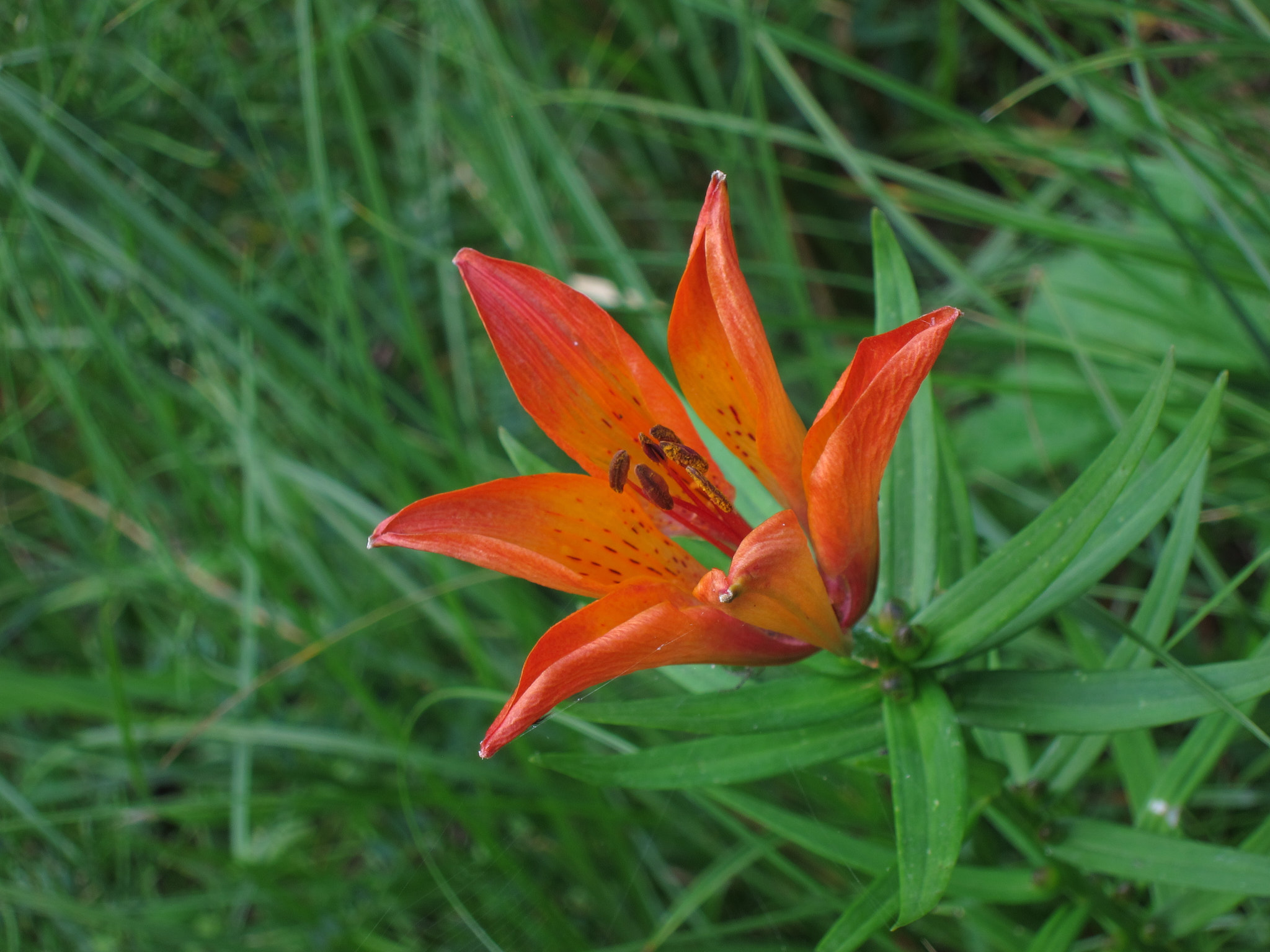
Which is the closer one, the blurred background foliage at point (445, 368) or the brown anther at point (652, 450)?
the brown anther at point (652, 450)

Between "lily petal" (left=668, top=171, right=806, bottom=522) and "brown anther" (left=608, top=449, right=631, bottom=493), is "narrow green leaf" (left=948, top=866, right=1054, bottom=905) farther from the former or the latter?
"brown anther" (left=608, top=449, right=631, bottom=493)

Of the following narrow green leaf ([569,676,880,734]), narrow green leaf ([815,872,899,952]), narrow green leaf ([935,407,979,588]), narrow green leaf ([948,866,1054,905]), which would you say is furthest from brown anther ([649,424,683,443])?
narrow green leaf ([948,866,1054,905])

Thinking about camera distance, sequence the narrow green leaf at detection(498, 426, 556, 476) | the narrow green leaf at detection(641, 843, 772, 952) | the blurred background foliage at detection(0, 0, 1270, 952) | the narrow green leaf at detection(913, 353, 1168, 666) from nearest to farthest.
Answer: the narrow green leaf at detection(913, 353, 1168, 666) → the narrow green leaf at detection(498, 426, 556, 476) → the narrow green leaf at detection(641, 843, 772, 952) → the blurred background foliage at detection(0, 0, 1270, 952)

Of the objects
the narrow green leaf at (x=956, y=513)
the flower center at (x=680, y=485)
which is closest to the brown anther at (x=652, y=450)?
the flower center at (x=680, y=485)

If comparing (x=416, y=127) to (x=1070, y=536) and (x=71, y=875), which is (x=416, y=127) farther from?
(x=1070, y=536)

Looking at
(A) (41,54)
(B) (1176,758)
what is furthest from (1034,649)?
(A) (41,54)

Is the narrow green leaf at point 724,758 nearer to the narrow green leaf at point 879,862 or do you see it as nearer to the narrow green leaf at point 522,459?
the narrow green leaf at point 879,862

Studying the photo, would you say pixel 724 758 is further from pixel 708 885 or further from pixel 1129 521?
pixel 708 885

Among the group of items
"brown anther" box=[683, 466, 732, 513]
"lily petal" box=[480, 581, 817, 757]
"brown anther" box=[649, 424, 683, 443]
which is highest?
"brown anther" box=[649, 424, 683, 443]
